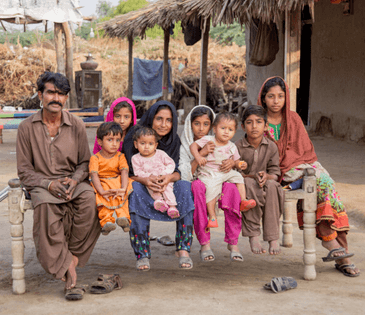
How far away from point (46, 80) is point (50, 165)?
61 centimetres

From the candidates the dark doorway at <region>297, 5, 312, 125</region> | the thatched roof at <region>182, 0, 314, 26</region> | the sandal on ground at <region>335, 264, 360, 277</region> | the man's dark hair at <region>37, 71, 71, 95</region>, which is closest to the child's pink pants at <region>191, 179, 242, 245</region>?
the sandal on ground at <region>335, 264, 360, 277</region>

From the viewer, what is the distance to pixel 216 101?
18.3 metres

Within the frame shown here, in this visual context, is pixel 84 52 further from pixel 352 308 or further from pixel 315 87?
pixel 352 308

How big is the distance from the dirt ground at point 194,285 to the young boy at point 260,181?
34 cm

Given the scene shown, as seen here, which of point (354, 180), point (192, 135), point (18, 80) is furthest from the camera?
point (18, 80)

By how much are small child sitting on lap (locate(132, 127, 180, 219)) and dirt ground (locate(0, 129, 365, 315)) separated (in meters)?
0.55

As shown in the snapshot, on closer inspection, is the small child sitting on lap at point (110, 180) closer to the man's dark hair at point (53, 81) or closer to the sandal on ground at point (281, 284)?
the man's dark hair at point (53, 81)

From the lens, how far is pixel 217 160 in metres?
3.62

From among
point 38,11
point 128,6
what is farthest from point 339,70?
point 128,6

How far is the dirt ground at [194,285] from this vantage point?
2.97m

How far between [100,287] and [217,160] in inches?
48.8

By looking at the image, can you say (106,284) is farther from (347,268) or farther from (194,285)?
(347,268)

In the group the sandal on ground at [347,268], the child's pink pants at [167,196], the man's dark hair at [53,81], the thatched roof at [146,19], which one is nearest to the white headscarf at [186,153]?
the child's pink pants at [167,196]

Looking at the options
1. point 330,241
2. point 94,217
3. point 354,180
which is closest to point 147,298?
point 94,217
